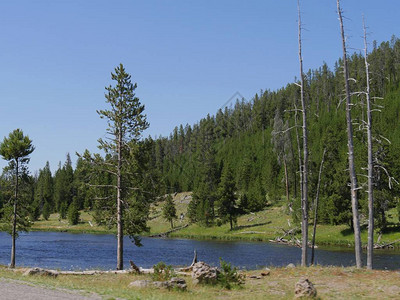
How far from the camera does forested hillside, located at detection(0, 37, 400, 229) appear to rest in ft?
110

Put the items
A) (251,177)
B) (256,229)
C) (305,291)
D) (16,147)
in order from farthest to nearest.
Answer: (251,177) → (256,229) → (16,147) → (305,291)

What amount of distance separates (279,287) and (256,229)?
65123mm

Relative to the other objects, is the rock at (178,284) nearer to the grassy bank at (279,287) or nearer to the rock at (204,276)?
Result: the grassy bank at (279,287)

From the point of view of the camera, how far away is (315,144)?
113 metres

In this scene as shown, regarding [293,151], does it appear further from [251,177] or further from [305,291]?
[305,291]

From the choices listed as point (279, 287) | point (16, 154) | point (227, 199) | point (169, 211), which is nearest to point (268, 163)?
point (227, 199)

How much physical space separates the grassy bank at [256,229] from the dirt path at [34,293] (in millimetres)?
41875

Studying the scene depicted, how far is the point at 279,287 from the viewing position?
1802 centimetres

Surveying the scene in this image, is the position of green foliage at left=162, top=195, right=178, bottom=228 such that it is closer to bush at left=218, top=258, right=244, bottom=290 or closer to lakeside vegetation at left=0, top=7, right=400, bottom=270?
lakeside vegetation at left=0, top=7, right=400, bottom=270

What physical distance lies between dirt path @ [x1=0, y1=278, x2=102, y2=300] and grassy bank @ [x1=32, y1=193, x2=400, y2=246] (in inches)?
1649

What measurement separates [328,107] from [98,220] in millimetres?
132945

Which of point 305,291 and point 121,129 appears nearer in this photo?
point 305,291

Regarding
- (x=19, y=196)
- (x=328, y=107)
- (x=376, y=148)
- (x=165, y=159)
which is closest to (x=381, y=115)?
(x=328, y=107)

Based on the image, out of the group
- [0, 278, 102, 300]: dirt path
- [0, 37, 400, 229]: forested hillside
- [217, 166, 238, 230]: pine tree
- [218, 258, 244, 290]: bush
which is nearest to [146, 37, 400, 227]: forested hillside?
[0, 37, 400, 229]: forested hillside
